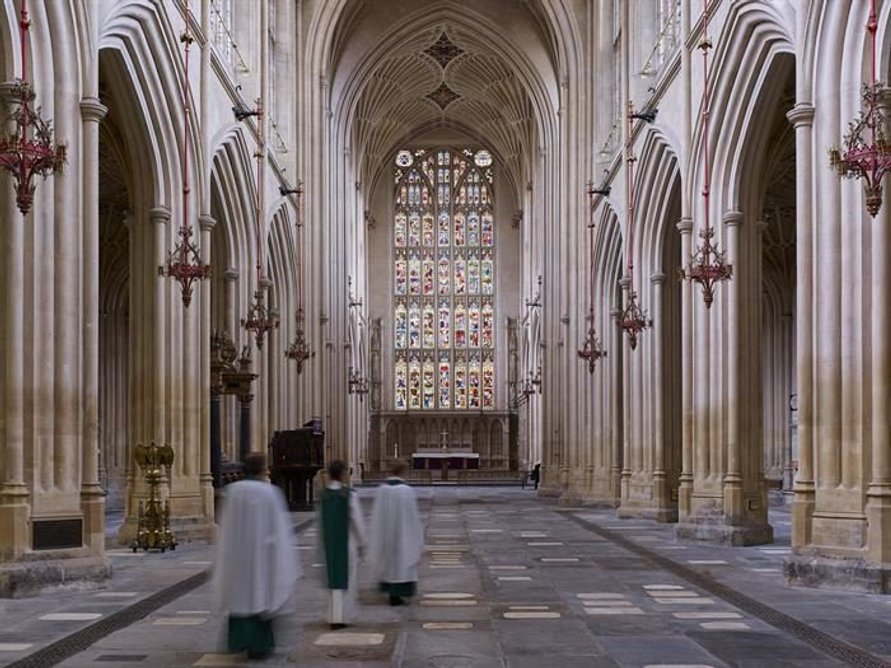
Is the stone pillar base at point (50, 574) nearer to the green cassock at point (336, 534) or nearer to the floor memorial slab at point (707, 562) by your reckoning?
the green cassock at point (336, 534)

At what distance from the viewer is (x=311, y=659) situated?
29.5ft

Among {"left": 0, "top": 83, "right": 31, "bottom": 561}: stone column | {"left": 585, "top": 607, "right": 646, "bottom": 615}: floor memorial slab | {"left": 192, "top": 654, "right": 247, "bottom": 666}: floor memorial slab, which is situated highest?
{"left": 0, "top": 83, "right": 31, "bottom": 561}: stone column

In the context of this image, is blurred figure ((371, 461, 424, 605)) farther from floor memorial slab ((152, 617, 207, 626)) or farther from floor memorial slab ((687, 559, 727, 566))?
floor memorial slab ((687, 559, 727, 566))

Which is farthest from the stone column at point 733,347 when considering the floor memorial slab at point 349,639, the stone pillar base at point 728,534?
the floor memorial slab at point 349,639

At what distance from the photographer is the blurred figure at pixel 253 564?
8422 mm

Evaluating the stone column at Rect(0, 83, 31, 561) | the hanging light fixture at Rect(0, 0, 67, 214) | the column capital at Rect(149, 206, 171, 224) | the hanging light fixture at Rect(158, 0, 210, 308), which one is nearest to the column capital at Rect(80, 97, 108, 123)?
the stone column at Rect(0, 83, 31, 561)

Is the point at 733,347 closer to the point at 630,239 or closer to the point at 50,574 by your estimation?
the point at 630,239

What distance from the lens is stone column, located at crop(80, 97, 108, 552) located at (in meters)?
14.4

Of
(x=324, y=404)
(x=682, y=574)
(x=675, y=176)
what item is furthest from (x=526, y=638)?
(x=324, y=404)

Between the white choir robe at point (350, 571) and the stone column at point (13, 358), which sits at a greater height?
the stone column at point (13, 358)

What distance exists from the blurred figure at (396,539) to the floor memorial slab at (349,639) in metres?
1.60

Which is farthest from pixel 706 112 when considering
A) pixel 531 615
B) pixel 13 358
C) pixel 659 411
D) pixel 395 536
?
pixel 13 358

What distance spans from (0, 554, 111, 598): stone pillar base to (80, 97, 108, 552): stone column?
57 cm

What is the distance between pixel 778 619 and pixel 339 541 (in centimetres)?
399
